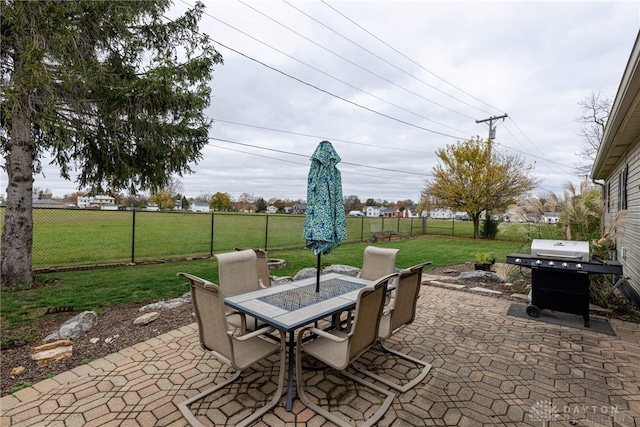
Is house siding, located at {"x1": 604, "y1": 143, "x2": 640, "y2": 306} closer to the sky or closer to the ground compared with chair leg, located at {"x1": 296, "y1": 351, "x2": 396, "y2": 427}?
closer to the sky

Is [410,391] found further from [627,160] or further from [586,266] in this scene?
[627,160]

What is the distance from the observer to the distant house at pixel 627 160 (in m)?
2.94

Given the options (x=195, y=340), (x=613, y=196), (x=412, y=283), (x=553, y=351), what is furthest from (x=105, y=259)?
(x=613, y=196)

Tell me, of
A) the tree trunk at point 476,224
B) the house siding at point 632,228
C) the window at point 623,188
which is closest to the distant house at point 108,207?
the house siding at point 632,228

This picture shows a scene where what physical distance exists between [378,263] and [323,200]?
1281 millimetres

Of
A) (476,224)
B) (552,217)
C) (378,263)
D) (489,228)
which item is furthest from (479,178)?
(378,263)

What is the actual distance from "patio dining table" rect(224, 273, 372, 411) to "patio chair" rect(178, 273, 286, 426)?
11 cm

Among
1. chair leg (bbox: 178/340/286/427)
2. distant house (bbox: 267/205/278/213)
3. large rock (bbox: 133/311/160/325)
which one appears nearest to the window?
chair leg (bbox: 178/340/286/427)

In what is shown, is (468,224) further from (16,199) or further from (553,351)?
(16,199)

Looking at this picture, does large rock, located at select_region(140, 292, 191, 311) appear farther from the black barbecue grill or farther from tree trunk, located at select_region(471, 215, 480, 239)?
tree trunk, located at select_region(471, 215, 480, 239)

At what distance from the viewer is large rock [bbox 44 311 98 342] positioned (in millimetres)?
3066

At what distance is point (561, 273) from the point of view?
153 inches

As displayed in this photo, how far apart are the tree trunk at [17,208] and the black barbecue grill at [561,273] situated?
8.21 meters

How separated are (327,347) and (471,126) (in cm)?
1979
